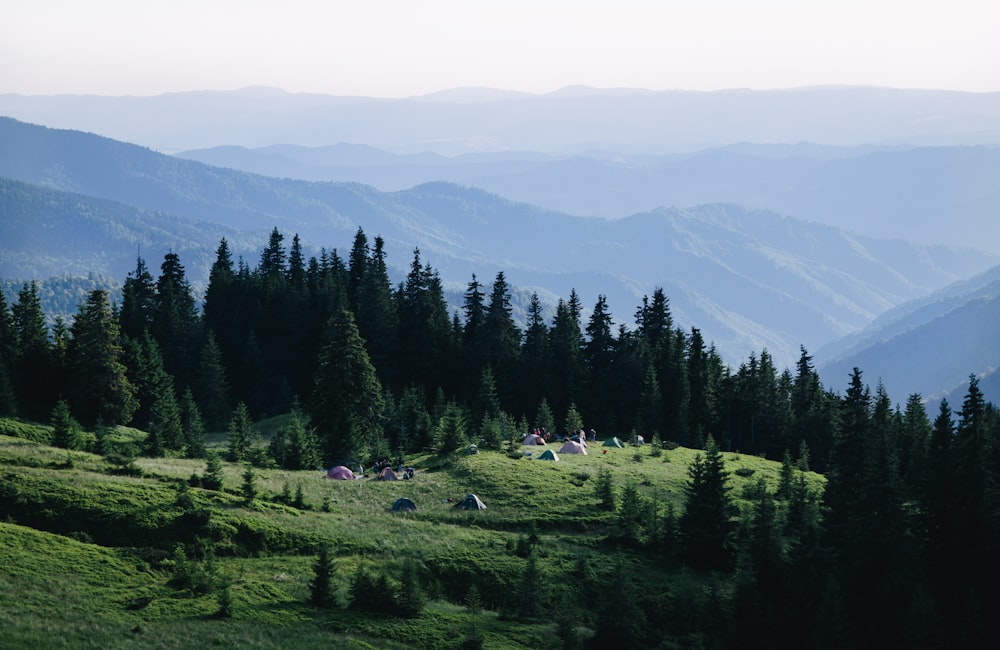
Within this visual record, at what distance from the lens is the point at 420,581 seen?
55344 millimetres

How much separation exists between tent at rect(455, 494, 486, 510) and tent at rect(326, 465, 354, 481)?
10556 millimetres

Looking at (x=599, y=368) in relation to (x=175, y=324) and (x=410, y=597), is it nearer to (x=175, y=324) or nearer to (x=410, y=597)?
(x=175, y=324)

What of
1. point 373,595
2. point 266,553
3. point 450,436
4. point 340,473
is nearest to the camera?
point 373,595

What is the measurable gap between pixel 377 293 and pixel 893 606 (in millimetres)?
80267

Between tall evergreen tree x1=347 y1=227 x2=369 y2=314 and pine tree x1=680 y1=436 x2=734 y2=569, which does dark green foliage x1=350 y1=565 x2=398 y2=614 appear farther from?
tall evergreen tree x1=347 y1=227 x2=369 y2=314

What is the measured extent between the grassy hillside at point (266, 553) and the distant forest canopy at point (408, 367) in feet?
52.2

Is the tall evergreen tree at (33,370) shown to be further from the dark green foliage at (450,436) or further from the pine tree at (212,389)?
the dark green foliage at (450,436)

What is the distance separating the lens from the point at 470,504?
229 ft

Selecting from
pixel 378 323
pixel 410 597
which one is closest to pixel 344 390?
pixel 378 323

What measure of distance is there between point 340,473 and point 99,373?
2768 cm

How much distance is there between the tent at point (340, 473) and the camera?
75.9 m

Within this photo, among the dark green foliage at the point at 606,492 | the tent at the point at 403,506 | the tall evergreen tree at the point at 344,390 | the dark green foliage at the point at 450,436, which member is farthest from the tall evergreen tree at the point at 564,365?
the tent at the point at 403,506

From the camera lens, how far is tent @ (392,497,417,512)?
221 ft

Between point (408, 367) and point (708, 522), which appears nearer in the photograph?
point (708, 522)
